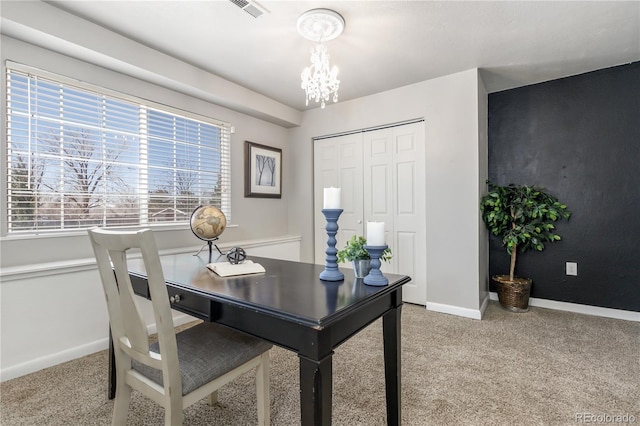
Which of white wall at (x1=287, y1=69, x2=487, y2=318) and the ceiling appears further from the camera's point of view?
white wall at (x1=287, y1=69, x2=487, y2=318)

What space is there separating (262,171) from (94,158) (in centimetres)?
179

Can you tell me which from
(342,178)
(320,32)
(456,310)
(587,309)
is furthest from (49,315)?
(587,309)

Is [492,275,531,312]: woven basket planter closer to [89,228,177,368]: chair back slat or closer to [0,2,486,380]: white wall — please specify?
[0,2,486,380]: white wall

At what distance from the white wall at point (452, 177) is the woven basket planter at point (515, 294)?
192 millimetres

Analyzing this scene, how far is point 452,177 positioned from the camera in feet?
9.84

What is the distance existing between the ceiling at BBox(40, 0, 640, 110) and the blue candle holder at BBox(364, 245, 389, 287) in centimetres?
164

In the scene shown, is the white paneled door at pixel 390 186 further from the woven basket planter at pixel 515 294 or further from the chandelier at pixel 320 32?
the chandelier at pixel 320 32

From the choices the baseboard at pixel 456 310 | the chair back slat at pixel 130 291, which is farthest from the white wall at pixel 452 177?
the chair back slat at pixel 130 291

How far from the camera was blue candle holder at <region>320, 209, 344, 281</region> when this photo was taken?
1258 millimetres

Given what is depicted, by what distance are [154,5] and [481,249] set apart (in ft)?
11.2

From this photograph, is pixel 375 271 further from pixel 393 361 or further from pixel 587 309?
pixel 587 309

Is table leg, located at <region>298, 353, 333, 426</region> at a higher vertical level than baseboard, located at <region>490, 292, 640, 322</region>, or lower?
higher

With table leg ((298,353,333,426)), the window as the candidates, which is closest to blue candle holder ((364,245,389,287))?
table leg ((298,353,333,426))

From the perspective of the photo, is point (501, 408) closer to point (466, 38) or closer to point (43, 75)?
point (466, 38)
